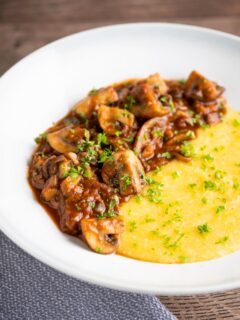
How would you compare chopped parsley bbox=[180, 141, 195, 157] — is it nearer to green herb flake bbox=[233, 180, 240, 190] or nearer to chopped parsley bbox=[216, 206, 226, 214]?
green herb flake bbox=[233, 180, 240, 190]

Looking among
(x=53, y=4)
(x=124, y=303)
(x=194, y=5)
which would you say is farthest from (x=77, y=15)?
(x=124, y=303)

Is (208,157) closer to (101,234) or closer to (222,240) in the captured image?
(222,240)

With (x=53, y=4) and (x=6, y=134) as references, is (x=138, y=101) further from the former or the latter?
(x=53, y=4)

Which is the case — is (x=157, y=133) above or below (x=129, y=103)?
below

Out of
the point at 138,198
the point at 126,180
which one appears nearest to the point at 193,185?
the point at 138,198

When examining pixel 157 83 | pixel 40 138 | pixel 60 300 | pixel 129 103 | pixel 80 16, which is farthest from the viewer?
pixel 80 16

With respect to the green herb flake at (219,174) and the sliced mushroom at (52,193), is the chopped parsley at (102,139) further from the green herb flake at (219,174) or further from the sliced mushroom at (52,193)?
the green herb flake at (219,174)
